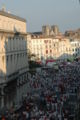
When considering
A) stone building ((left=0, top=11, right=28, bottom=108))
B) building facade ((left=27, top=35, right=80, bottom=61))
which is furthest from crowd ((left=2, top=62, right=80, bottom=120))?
building facade ((left=27, top=35, right=80, bottom=61))

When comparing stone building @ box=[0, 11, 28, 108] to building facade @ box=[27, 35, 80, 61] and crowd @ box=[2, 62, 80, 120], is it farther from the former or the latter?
building facade @ box=[27, 35, 80, 61]

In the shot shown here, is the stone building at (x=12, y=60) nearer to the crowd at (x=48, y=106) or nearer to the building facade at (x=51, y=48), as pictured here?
the crowd at (x=48, y=106)

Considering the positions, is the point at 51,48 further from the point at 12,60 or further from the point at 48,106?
the point at 48,106

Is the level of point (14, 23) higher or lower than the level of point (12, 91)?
higher

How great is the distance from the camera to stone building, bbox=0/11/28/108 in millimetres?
39375

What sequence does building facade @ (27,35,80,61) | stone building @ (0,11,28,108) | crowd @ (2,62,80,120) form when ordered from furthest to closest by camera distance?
building facade @ (27,35,80,61), stone building @ (0,11,28,108), crowd @ (2,62,80,120)

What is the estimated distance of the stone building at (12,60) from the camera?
129ft

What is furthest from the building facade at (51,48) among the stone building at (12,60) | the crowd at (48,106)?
the crowd at (48,106)

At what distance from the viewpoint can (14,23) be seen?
47.0 metres

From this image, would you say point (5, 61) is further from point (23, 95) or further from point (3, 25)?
point (23, 95)

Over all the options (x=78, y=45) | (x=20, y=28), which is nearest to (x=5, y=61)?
(x=20, y=28)

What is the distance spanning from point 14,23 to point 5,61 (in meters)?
8.28

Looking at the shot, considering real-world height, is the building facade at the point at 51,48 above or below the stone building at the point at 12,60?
below

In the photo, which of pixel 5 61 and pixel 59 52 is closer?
pixel 5 61
